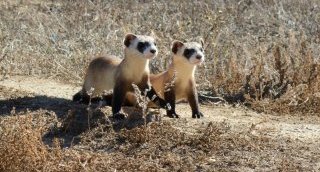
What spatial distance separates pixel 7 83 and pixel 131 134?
254 centimetres

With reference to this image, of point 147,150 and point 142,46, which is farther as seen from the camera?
point 142,46

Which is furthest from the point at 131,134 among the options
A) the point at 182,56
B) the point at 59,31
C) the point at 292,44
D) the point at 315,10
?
the point at 315,10

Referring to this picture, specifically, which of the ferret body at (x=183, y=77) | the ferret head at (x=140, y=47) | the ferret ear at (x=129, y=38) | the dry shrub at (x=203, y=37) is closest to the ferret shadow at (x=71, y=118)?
the ferret body at (x=183, y=77)

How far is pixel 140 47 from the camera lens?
18.2 ft

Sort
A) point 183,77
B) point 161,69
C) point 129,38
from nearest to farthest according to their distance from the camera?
point 129,38 → point 183,77 → point 161,69

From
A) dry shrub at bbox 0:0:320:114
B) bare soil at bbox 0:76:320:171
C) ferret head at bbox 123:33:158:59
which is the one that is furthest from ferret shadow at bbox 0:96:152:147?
dry shrub at bbox 0:0:320:114

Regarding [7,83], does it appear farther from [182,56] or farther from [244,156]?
[244,156]

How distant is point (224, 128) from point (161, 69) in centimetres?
257

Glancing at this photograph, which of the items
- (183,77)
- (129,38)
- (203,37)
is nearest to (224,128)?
(183,77)

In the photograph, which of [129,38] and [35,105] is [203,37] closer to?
[129,38]

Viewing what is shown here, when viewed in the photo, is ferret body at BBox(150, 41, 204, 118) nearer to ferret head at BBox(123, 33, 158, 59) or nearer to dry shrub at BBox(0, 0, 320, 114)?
ferret head at BBox(123, 33, 158, 59)

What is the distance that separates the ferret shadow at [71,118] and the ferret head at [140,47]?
440mm

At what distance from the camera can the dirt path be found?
529 centimetres

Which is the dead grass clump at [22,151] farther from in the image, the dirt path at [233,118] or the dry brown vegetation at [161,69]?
the dirt path at [233,118]
